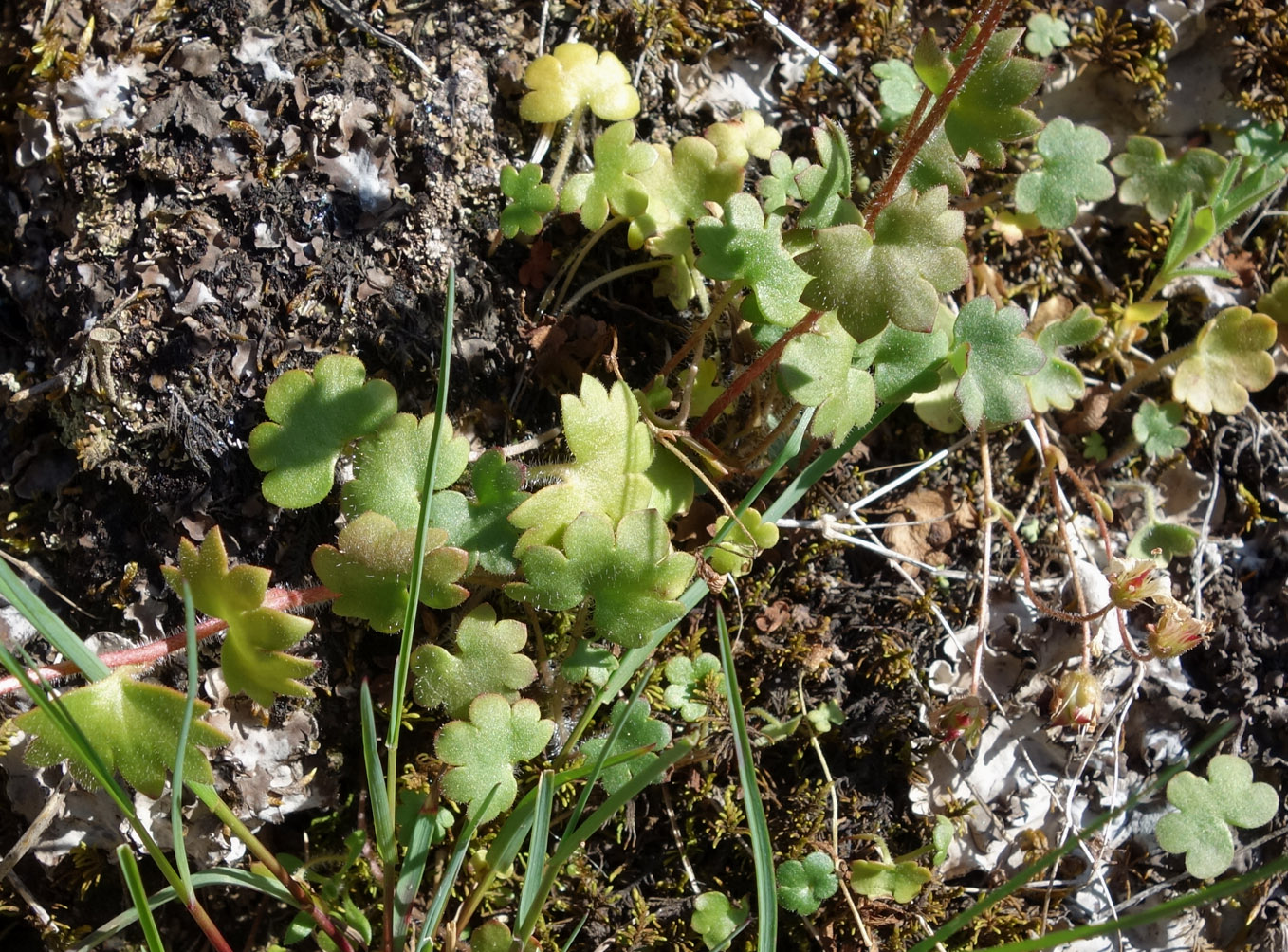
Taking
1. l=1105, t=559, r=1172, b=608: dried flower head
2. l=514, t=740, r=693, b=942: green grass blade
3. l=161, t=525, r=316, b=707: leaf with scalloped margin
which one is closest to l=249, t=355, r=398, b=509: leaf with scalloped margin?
l=161, t=525, r=316, b=707: leaf with scalloped margin

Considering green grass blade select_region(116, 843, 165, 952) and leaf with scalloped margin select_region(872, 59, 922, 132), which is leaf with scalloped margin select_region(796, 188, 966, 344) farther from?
green grass blade select_region(116, 843, 165, 952)

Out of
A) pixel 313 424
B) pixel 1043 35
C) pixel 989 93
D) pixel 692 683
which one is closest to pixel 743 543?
pixel 692 683

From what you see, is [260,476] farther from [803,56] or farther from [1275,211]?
[1275,211]

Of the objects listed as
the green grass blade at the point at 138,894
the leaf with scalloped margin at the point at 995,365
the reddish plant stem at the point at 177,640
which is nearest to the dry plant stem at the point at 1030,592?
the leaf with scalloped margin at the point at 995,365

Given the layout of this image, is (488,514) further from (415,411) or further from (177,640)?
(177,640)

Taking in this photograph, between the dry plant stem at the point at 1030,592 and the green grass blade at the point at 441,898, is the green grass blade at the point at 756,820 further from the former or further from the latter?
the dry plant stem at the point at 1030,592
